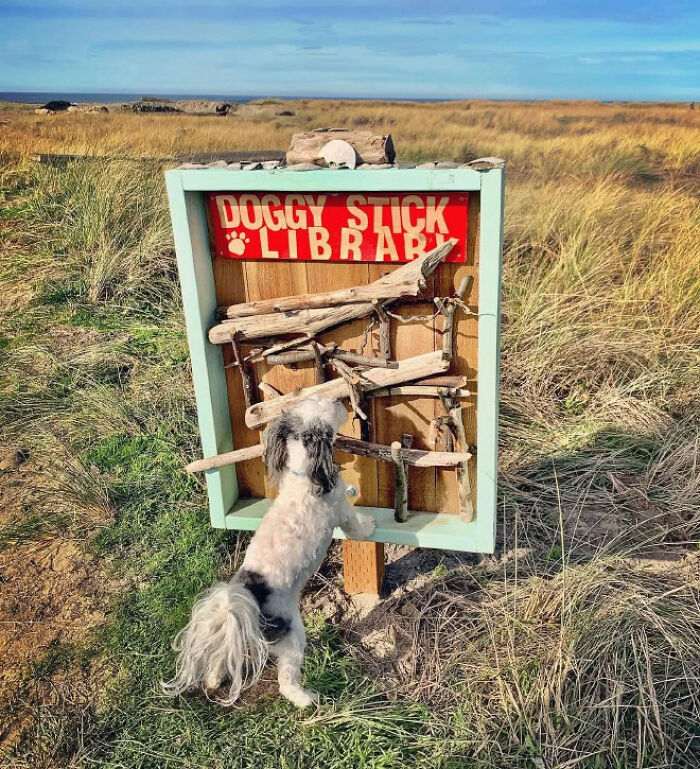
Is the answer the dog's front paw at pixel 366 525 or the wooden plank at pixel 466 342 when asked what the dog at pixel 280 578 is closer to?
the dog's front paw at pixel 366 525

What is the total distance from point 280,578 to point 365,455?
654 mm

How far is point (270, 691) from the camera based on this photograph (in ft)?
10.0

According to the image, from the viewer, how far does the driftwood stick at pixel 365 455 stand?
290 cm

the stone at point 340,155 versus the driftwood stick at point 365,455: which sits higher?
the stone at point 340,155

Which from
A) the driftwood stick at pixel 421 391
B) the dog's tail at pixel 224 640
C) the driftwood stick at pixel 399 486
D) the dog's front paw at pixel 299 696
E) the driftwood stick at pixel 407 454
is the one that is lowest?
the dog's front paw at pixel 299 696

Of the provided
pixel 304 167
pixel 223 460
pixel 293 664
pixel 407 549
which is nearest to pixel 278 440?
pixel 223 460

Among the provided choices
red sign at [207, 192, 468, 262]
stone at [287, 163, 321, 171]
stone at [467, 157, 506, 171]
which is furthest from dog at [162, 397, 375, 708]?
stone at [467, 157, 506, 171]

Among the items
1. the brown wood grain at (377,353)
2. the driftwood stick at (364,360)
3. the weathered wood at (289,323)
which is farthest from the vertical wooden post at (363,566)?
the weathered wood at (289,323)

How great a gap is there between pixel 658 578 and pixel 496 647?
116 cm

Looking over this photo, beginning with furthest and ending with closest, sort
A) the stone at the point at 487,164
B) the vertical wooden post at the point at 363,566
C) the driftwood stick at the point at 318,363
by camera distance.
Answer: the vertical wooden post at the point at 363,566 → the driftwood stick at the point at 318,363 → the stone at the point at 487,164

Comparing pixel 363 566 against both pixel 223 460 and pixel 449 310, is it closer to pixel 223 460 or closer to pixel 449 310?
pixel 223 460

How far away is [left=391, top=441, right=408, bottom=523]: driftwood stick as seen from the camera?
2955 millimetres

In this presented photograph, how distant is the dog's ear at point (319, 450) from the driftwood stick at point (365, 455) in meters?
0.25

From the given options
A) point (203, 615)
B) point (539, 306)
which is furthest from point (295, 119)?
point (203, 615)
